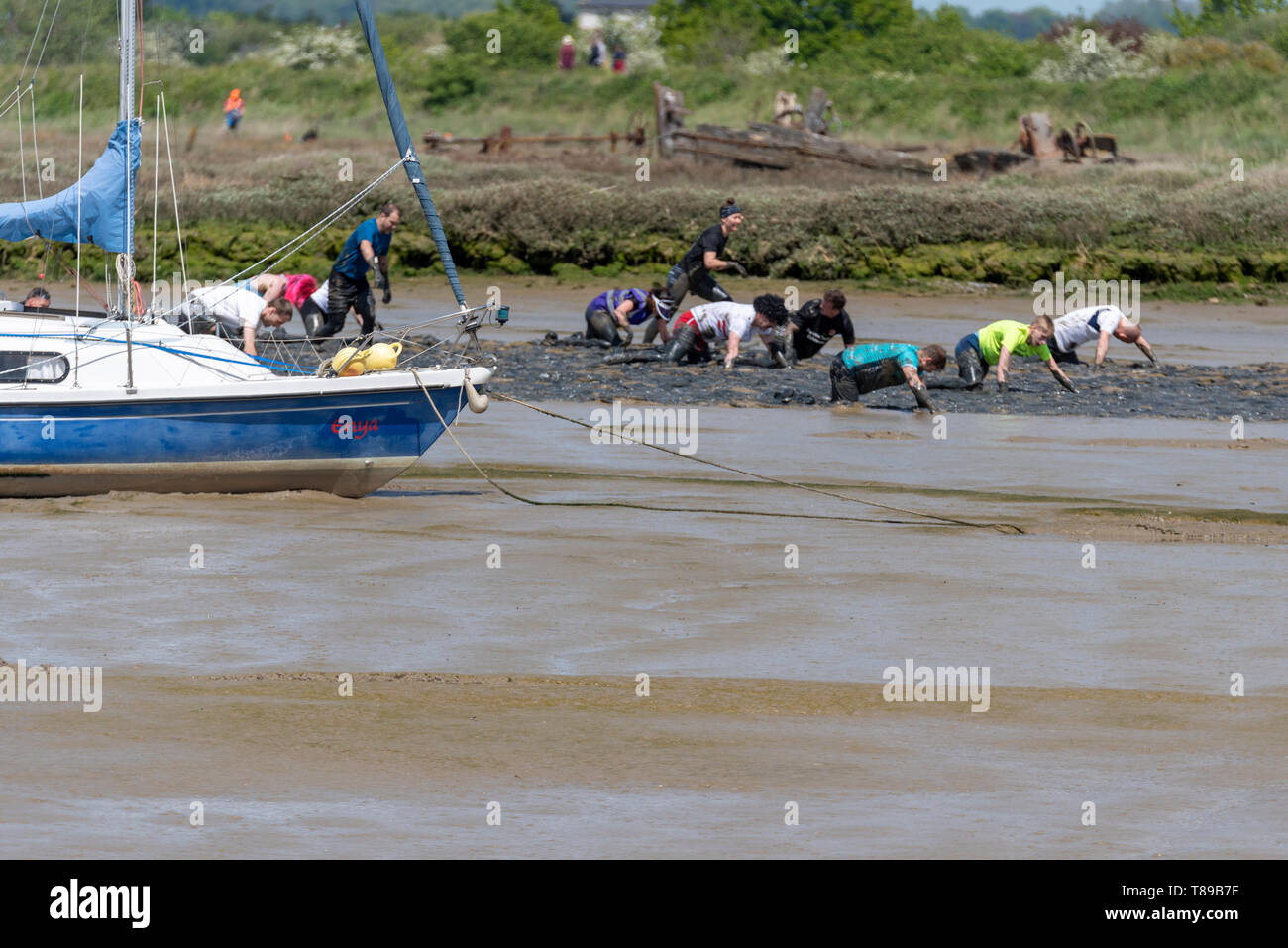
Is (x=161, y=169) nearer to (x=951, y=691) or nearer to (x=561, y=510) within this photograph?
(x=561, y=510)

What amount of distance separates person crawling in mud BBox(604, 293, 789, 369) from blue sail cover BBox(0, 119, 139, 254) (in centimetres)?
742

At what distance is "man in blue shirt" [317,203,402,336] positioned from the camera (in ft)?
61.9

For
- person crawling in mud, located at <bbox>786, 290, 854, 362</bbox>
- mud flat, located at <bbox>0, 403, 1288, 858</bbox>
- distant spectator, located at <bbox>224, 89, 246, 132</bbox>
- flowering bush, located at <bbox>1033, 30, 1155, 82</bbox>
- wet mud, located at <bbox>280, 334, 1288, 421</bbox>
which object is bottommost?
mud flat, located at <bbox>0, 403, 1288, 858</bbox>

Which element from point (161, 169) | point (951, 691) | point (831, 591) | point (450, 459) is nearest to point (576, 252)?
point (161, 169)

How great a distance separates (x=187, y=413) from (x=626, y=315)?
30.7ft

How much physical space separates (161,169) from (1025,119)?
17.0 m

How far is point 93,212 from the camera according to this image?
1354 centimetres

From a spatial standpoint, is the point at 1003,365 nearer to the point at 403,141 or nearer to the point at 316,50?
the point at 403,141

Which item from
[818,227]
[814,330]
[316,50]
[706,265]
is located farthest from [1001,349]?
[316,50]

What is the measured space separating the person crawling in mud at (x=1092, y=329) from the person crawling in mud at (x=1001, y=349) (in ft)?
2.15

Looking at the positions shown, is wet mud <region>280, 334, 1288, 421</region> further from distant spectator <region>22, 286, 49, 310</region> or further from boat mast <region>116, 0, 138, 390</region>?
boat mast <region>116, 0, 138, 390</region>

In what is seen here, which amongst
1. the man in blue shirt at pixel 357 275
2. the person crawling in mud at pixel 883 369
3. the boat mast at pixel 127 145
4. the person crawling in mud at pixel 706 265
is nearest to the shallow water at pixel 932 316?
the person crawling in mud at pixel 706 265

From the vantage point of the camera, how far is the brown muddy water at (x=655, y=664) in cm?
652

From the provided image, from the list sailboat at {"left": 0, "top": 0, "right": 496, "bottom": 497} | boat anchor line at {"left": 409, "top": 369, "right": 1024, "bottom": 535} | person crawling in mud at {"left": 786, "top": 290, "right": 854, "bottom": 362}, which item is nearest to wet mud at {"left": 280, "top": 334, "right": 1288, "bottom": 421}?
person crawling in mud at {"left": 786, "top": 290, "right": 854, "bottom": 362}
